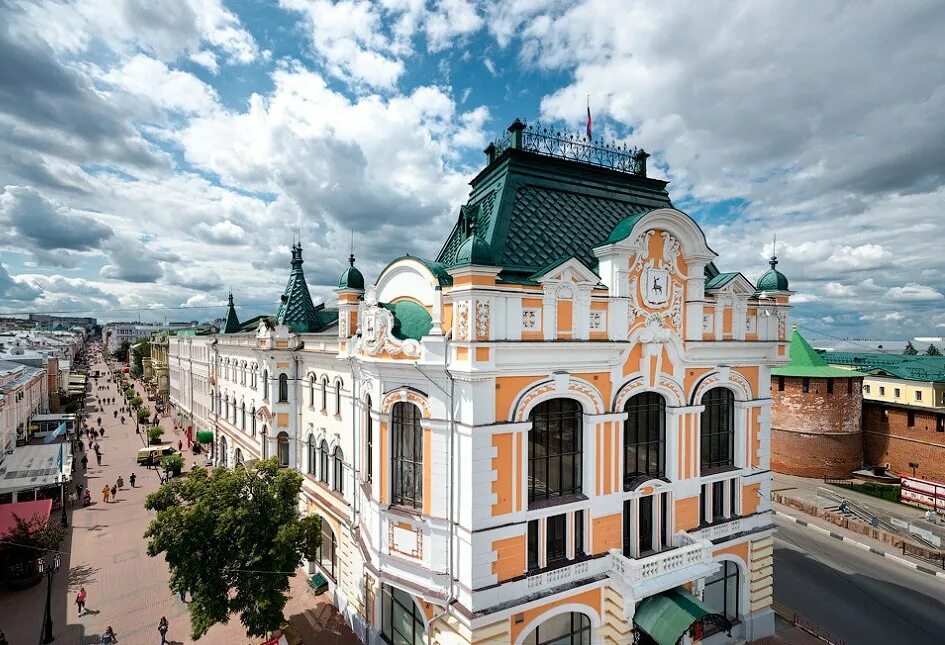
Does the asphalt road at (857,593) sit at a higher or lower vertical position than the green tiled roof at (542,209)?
lower

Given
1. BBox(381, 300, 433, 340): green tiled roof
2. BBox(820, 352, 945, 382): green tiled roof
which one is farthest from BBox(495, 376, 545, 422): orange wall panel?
BBox(820, 352, 945, 382): green tiled roof

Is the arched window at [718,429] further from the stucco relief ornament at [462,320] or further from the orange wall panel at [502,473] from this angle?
the stucco relief ornament at [462,320]

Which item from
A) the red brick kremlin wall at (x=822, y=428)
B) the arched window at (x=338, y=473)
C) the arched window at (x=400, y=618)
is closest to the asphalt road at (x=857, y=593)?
the red brick kremlin wall at (x=822, y=428)

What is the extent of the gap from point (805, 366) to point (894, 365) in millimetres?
25597

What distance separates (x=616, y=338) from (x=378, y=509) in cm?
939

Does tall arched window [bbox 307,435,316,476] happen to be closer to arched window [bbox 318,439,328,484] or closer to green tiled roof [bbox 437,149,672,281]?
arched window [bbox 318,439,328,484]

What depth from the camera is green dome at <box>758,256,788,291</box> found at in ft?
59.3

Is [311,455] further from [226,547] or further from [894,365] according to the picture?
[894,365]

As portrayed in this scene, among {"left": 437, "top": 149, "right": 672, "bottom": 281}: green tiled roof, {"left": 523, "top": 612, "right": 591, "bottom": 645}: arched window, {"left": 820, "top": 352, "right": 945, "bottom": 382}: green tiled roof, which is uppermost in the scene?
{"left": 437, "top": 149, "right": 672, "bottom": 281}: green tiled roof

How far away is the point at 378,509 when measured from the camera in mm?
14500

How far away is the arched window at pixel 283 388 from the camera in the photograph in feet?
87.1

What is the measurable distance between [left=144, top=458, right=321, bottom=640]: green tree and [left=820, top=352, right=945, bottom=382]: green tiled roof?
193ft

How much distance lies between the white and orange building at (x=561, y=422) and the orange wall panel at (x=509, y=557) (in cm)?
6

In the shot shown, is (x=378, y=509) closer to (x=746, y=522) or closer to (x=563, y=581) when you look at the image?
(x=563, y=581)
